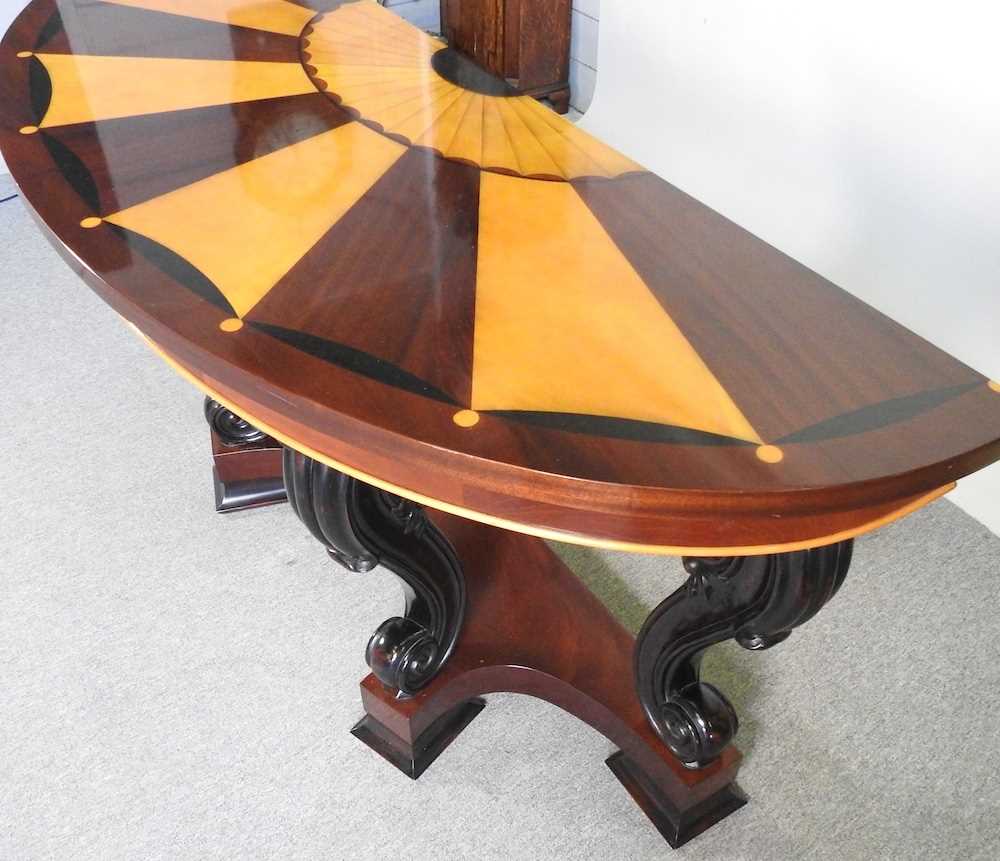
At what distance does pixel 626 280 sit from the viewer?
0.91 meters

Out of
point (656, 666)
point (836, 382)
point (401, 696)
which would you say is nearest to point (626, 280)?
point (836, 382)

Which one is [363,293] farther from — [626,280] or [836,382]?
[836,382]

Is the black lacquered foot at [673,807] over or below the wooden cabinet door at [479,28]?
below

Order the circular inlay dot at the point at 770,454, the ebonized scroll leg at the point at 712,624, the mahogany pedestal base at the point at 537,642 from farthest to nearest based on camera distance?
1. the mahogany pedestal base at the point at 537,642
2. the ebonized scroll leg at the point at 712,624
3. the circular inlay dot at the point at 770,454

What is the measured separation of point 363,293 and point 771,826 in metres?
0.82

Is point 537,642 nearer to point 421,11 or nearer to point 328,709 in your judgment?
point 328,709

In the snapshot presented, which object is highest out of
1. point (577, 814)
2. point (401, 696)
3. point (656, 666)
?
point (656, 666)

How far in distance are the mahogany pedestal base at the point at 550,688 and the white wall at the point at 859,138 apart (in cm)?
73

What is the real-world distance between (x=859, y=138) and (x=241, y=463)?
117 cm

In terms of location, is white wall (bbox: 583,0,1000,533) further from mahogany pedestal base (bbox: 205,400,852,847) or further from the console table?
mahogany pedestal base (bbox: 205,400,852,847)

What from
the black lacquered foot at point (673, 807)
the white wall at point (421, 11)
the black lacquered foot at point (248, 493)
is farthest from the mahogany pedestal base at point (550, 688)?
the white wall at point (421, 11)

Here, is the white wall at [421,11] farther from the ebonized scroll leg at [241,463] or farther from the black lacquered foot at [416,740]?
the black lacquered foot at [416,740]

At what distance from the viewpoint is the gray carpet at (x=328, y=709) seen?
113 cm

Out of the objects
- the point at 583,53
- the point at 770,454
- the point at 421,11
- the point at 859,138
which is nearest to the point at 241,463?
the point at 770,454
